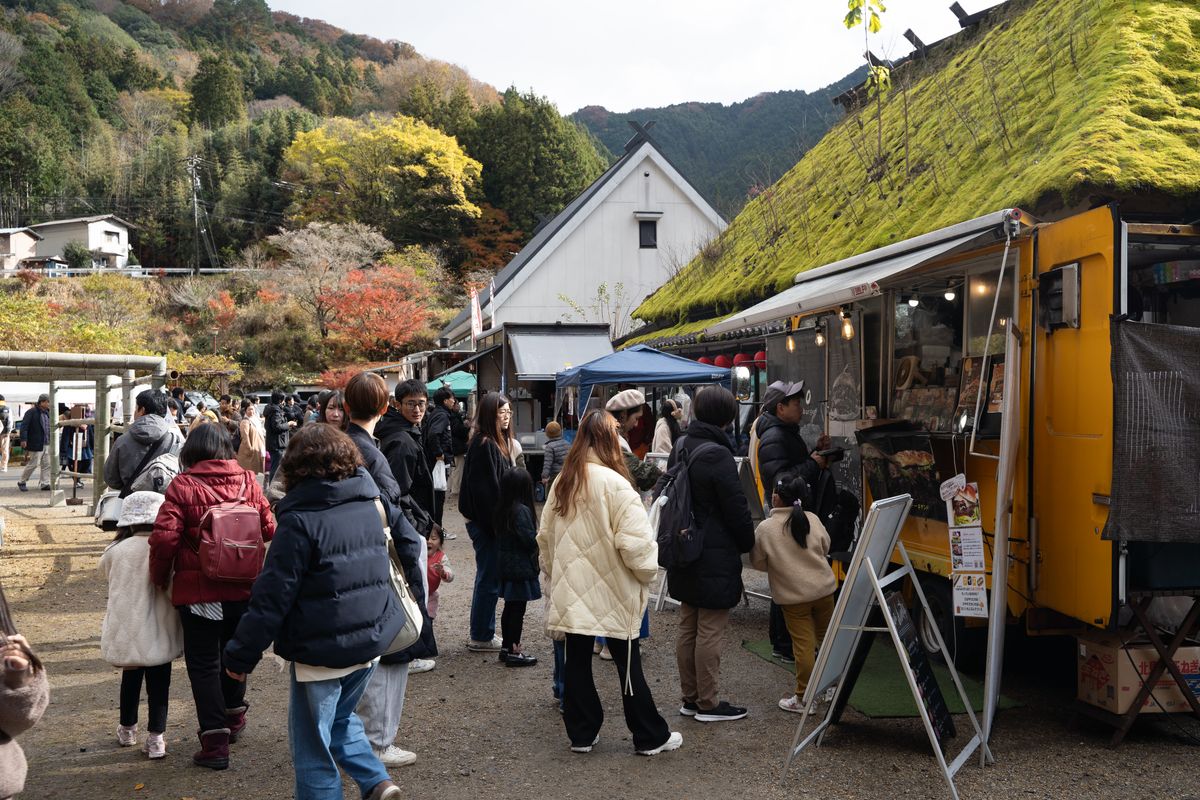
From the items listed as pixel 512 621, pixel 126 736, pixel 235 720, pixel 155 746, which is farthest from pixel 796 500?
pixel 126 736

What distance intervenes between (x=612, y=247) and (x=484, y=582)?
23008mm

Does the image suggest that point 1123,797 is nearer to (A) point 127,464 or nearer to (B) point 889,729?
(B) point 889,729

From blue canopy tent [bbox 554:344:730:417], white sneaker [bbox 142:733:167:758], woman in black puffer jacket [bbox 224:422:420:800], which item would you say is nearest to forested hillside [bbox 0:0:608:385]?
blue canopy tent [bbox 554:344:730:417]

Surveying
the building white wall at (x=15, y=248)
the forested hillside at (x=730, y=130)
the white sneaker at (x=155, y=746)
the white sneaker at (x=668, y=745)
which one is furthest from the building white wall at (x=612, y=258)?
the building white wall at (x=15, y=248)

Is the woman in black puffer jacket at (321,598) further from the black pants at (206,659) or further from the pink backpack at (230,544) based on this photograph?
the black pants at (206,659)

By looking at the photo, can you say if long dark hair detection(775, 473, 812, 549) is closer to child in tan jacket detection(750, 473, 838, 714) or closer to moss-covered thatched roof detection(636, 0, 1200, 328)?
child in tan jacket detection(750, 473, 838, 714)

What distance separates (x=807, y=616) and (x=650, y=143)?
24847 mm

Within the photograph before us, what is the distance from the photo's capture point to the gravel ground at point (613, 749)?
13.8ft

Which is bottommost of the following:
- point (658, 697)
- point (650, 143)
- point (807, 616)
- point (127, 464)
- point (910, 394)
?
point (658, 697)

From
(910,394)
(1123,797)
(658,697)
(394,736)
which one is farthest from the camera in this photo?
(910,394)

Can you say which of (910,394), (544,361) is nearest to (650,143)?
(544,361)

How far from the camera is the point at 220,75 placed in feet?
232

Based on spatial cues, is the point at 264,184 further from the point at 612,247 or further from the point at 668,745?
the point at 668,745

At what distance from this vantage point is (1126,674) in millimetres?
4578
